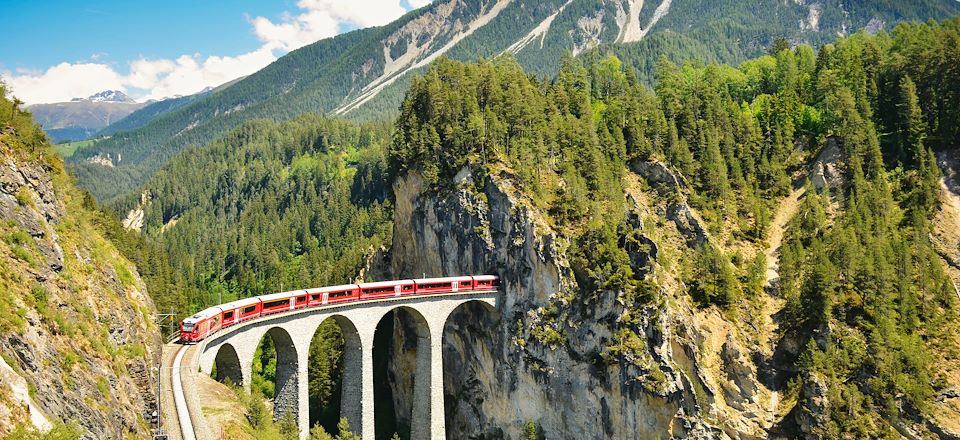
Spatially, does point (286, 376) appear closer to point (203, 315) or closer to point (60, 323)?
point (203, 315)

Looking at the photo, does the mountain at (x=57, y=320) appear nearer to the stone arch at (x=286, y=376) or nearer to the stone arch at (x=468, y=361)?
the stone arch at (x=286, y=376)

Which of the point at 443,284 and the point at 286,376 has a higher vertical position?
the point at 443,284

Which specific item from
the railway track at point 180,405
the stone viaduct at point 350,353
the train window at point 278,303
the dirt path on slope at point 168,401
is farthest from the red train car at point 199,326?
the train window at point 278,303

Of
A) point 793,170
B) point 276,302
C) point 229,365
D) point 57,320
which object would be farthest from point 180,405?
point 793,170

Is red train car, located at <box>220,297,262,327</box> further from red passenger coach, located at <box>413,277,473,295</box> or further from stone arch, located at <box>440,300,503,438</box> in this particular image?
stone arch, located at <box>440,300,503,438</box>

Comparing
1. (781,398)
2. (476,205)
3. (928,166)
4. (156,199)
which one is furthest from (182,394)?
(156,199)

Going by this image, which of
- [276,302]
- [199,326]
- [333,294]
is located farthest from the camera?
[333,294]

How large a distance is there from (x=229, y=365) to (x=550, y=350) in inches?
1008

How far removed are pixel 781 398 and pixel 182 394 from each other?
143 ft

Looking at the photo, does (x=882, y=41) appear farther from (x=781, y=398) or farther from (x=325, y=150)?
A: (x=325, y=150)

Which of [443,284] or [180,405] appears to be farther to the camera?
[443,284]

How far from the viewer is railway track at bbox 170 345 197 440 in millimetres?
30297

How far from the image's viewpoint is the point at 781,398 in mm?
54875

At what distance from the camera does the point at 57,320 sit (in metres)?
27.0
